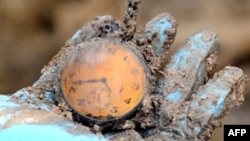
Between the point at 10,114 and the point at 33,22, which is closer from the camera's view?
the point at 10,114

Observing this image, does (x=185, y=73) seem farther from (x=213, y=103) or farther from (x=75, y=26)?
(x=75, y=26)

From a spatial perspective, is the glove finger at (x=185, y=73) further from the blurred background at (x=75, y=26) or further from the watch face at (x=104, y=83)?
the blurred background at (x=75, y=26)

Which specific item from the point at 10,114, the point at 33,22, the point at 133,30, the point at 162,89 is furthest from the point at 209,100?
the point at 33,22

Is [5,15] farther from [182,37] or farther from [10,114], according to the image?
[10,114]

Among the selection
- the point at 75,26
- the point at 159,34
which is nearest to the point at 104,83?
the point at 159,34

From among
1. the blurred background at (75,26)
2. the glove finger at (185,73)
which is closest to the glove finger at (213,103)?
the glove finger at (185,73)
